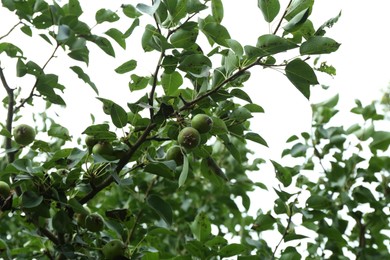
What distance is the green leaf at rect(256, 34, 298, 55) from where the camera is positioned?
1371 mm

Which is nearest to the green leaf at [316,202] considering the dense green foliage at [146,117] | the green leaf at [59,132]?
the dense green foliage at [146,117]

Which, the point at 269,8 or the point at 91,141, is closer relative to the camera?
the point at 269,8

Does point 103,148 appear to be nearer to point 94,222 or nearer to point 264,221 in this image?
point 94,222

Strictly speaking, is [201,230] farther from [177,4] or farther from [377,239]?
[377,239]

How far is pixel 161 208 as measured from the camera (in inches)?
64.7

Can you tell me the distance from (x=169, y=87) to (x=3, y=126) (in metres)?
0.55

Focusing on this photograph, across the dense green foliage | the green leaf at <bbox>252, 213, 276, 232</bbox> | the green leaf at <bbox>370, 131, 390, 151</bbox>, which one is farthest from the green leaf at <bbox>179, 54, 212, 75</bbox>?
the green leaf at <bbox>370, 131, 390, 151</bbox>

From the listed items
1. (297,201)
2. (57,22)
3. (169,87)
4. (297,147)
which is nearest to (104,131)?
(169,87)

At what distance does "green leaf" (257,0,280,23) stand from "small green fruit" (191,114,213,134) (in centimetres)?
32

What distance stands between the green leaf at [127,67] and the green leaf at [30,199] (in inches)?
17.7

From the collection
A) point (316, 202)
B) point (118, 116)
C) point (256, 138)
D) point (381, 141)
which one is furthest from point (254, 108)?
point (381, 141)

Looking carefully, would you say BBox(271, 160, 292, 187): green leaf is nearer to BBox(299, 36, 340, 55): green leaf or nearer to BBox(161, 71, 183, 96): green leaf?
BBox(161, 71, 183, 96): green leaf

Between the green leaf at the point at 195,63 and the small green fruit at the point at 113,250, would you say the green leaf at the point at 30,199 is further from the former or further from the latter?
the green leaf at the point at 195,63

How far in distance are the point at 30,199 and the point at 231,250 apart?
0.65m
